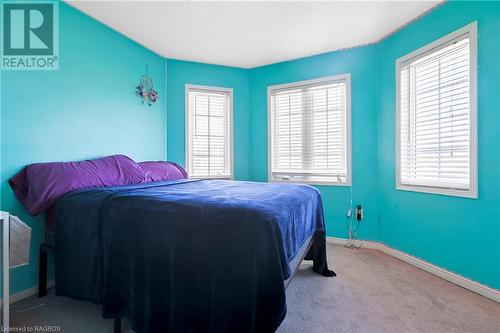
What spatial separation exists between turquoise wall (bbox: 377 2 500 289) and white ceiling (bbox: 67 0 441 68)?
25 centimetres

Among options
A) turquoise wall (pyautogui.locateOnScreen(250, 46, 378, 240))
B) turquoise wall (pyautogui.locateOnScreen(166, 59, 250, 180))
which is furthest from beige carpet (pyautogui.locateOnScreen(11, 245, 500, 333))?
turquoise wall (pyautogui.locateOnScreen(166, 59, 250, 180))

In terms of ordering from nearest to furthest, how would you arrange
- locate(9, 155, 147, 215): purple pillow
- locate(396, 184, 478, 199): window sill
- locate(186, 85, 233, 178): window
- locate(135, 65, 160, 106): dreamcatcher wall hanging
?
locate(9, 155, 147, 215): purple pillow
locate(396, 184, 478, 199): window sill
locate(135, 65, 160, 106): dreamcatcher wall hanging
locate(186, 85, 233, 178): window

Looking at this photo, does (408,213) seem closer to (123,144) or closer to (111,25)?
(123,144)

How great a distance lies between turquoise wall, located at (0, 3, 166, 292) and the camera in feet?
5.98

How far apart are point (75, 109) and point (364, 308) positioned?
2.96m

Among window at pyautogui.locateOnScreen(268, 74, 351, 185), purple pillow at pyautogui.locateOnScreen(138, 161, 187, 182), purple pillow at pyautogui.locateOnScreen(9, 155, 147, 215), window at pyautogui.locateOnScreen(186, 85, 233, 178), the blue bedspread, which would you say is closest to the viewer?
the blue bedspread

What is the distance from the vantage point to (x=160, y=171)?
2742 millimetres

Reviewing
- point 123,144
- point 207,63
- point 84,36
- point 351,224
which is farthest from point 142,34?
point 351,224

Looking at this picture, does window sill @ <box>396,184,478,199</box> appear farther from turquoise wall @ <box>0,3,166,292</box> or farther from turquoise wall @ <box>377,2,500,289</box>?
turquoise wall @ <box>0,3,166,292</box>

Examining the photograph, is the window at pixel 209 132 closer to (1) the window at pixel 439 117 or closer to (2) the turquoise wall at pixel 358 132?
(2) the turquoise wall at pixel 358 132

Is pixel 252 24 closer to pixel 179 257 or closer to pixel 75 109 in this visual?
pixel 75 109

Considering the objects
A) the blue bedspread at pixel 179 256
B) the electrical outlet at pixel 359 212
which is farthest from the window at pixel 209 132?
the blue bedspread at pixel 179 256

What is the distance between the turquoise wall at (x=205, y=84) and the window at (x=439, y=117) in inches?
81.2

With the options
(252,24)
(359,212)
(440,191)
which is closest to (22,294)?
(252,24)
